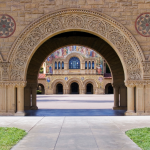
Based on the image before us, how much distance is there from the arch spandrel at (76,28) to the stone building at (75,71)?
116 feet

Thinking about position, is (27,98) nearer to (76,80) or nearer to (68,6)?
(68,6)

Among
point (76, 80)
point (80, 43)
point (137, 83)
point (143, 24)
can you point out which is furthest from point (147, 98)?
point (76, 80)

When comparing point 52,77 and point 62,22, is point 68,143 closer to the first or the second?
point 62,22

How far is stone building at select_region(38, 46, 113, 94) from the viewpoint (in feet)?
150

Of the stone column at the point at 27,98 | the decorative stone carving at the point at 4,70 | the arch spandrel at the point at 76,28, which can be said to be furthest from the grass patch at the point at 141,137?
the stone column at the point at 27,98

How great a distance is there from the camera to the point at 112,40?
10234mm

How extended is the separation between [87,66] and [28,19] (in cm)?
3680

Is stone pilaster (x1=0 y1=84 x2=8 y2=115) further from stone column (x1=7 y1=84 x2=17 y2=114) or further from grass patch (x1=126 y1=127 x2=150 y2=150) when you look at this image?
grass patch (x1=126 y1=127 x2=150 y2=150)

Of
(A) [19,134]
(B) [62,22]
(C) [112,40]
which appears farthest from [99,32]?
(A) [19,134]

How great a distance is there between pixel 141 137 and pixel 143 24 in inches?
234

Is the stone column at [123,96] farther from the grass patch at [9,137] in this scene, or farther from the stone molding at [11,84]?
the grass patch at [9,137]

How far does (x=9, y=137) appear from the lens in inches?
223

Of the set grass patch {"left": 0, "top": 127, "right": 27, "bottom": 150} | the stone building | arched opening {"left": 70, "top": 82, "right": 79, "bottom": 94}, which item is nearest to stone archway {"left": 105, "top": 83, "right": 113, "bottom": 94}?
the stone building

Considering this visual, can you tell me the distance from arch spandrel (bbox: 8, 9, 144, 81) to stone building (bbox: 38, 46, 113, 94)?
116 ft
